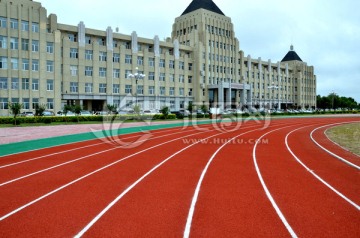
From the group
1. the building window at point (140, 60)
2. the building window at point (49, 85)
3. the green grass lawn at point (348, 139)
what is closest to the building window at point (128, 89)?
the building window at point (140, 60)

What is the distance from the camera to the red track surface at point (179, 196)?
5004mm

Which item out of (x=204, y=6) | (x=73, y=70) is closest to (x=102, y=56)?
(x=73, y=70)

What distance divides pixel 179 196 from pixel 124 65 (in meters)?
49.4

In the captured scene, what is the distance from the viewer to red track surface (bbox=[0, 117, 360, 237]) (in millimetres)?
5004

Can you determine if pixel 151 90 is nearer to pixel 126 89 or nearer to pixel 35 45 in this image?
pixel 126 89

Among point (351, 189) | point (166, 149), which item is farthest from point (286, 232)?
point (166, 149)

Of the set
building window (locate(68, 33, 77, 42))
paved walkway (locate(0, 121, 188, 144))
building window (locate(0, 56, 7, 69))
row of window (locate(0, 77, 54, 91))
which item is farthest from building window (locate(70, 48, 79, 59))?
paved walkway (locate(0, 121, 188, 144))

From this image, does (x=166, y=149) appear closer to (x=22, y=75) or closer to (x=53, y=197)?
(x=53, y=197)

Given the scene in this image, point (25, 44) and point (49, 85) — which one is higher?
point (25, 44)

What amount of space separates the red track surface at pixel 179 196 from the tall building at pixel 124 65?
27.5 meters

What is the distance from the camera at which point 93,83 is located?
5031cm

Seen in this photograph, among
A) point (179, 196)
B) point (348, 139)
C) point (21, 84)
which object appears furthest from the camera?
point (21, 84)

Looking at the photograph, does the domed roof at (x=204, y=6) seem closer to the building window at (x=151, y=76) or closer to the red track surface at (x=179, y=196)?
the building window at (x=151, y=76)

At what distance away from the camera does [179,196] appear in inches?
267
